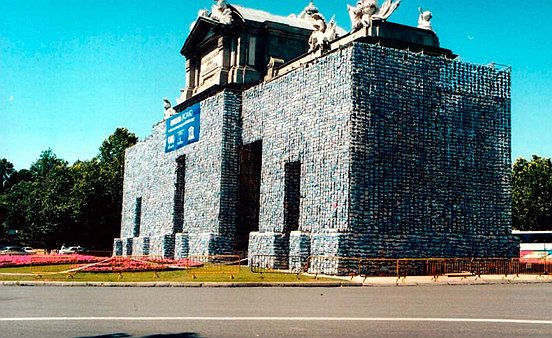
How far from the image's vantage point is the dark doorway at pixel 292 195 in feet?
106

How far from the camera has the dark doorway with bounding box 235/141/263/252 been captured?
3747 cm

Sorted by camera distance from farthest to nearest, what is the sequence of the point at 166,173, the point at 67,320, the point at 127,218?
1. the point at 127,218
2. the point at 166,173
3. the point at 67,320

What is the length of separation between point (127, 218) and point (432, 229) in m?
29.8

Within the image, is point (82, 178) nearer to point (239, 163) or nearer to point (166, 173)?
point (166, 173)

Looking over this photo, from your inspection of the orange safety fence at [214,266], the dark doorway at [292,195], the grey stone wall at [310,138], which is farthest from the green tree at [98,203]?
the dark doorway at [292,195]

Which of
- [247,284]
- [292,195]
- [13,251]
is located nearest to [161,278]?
[247,284]

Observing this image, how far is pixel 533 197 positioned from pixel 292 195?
38.6 meters

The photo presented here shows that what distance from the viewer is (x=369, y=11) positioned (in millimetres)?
32500

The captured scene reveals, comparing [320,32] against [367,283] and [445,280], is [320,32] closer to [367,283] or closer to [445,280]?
[445,280]

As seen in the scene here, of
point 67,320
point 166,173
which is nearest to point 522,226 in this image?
point 166,173

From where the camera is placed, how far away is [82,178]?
62.5m

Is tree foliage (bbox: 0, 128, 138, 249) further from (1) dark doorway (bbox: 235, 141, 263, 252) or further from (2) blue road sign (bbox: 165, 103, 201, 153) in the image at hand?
(1) dark doorway (bbox: 235, 141, 263, 252)

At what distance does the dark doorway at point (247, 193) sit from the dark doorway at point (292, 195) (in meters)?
5.15

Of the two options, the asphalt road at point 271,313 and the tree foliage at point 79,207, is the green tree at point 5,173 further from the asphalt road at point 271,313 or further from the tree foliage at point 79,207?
the asphalt road at point 271,313
